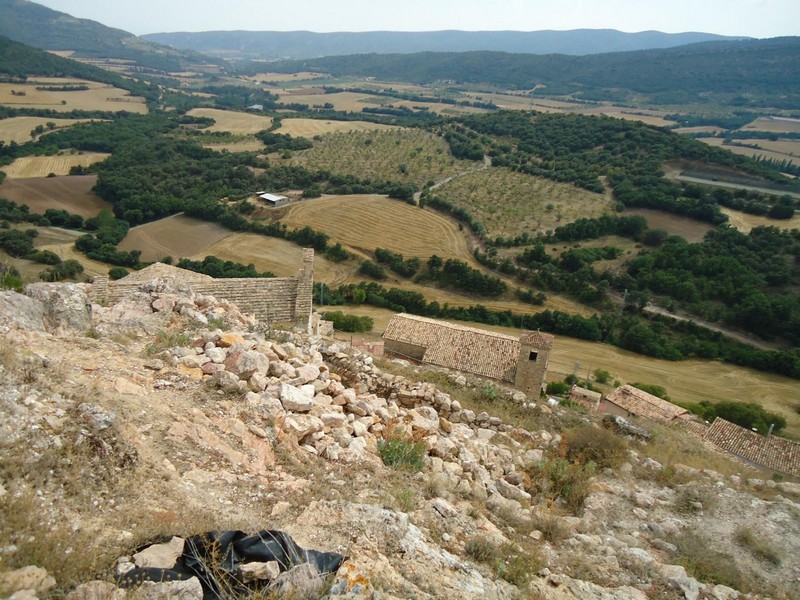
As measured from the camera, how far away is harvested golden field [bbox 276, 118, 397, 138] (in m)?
96.5

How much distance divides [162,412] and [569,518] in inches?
259

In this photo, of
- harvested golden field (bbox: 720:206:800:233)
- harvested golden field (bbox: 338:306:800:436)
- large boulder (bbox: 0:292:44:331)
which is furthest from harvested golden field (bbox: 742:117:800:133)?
large boulder (bbox: 0:292:44:331)

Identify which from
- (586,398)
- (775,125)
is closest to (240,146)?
(586,398)

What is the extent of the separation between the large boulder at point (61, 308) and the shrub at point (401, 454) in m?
6.03

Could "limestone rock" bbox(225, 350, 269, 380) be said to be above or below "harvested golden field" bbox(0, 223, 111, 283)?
above

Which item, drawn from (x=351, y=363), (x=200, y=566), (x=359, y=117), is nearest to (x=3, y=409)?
(x=200, y=566)

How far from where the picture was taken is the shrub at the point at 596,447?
416 inches

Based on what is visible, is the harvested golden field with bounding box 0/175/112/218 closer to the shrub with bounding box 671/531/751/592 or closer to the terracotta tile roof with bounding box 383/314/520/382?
the terracotta tile roof with bounding box 383/314/520/382

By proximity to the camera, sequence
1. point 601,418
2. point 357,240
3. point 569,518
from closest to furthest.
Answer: point 569,518, point 601,418, point 357,240

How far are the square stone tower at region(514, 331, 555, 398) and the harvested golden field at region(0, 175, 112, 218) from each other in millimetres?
55971

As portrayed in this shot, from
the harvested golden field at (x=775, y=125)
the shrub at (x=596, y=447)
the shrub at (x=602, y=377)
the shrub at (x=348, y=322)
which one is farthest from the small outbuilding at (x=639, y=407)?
the harvested golden field at (x=775, y=125)

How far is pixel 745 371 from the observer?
3762 cm

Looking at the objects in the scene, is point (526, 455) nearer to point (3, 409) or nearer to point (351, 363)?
point (351, 363)

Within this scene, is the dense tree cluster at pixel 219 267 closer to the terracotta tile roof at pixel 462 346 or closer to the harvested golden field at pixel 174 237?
the harvested golden field at pixel 174 237
